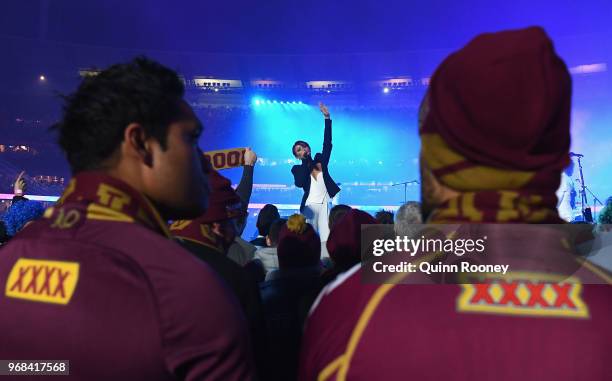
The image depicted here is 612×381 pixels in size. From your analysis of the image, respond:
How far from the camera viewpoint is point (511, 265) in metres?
0.93

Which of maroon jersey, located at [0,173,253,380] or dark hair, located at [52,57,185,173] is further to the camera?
dark hair, located at [52,57,185,173]

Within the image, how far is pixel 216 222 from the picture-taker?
7.51 ft

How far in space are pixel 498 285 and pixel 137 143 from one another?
0.96 metres

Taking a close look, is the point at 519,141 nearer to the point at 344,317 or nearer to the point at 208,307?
the point at 344,317

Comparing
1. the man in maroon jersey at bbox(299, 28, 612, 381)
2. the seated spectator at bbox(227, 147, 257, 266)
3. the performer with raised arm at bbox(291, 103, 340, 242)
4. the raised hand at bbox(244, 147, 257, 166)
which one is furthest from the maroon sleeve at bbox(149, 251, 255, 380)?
the performer with raised arm at bbox(291, 103, 340, 242)

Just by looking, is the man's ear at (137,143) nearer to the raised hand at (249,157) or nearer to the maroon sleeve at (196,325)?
the maroon sleeve at (196,325)

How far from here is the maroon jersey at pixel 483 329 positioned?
0.85 meters

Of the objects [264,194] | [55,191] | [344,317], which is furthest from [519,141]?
[55,191]

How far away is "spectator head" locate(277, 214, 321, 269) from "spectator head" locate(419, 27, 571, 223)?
1697mm

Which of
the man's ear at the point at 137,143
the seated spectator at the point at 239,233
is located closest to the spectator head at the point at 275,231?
the seated spectator at the point at 239,233

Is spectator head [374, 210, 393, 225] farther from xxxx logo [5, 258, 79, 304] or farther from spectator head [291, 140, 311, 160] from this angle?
xxxx logo [5, 258, 79, 304]

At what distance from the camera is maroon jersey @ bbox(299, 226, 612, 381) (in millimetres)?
847

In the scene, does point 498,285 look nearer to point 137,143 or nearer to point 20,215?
point 137,143

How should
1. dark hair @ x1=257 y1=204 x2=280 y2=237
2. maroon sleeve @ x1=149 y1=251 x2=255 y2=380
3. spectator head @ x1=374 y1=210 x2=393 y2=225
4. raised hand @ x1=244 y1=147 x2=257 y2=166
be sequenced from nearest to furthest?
maroon sleeve @ x1=149 y1=251 x2=255 y2=380 < raised hand @ x1=244 y1=147 x2=257 y2=166 < spectator head @ x1=374 y1=210 x2=393 y2=225 < dark hair @ x1=257 y1=204 x2=280 y2=237
